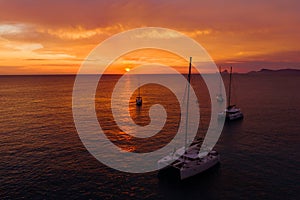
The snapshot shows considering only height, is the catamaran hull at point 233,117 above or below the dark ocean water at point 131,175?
above

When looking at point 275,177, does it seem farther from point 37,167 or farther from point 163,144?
point 37,167

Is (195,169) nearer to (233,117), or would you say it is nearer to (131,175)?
(131,175)

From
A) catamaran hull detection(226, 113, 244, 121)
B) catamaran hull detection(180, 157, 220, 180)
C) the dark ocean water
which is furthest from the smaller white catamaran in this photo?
catamaran hull detection(226, 113, 244, 121)

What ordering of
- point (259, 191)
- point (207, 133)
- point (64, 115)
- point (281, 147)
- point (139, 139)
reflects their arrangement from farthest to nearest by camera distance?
point (64, 115), point (207, 133), point (139, 139), point (281, 147), point (259, 191)

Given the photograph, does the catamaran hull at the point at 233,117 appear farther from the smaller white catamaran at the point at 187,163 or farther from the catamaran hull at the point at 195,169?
the smaller white catamaran at the point at 187,163

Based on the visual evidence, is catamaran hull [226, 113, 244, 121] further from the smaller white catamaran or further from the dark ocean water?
the smaller white catamaran

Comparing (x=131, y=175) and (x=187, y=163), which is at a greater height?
(x=187, y=163)

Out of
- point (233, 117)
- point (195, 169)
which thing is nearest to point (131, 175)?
point (195, 169)

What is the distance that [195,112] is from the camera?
113312 mm

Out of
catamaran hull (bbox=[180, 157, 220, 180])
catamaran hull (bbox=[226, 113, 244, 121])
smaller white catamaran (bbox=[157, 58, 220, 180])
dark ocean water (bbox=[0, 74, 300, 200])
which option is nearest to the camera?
dark ocean water (bbox=[0, 74, 300, 200])

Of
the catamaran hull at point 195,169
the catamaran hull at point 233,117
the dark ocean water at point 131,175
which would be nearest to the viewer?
the dark ocean water at point 131,175

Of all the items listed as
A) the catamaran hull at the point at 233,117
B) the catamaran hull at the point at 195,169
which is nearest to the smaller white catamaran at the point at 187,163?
the catamaran hull at the point at 195,169

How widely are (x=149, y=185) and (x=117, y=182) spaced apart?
20.3 ft

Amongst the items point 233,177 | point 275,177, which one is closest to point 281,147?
point 275,177
